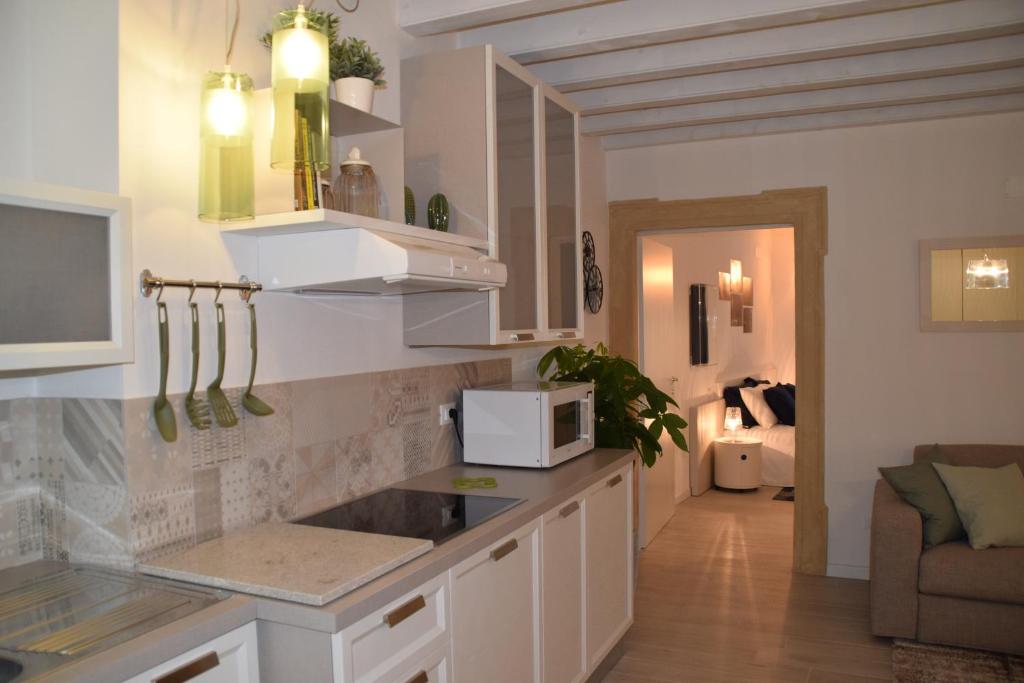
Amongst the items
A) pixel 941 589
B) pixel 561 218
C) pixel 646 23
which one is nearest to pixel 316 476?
pixel 561 218

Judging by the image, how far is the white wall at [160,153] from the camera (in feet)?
6.17

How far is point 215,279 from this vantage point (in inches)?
83.4

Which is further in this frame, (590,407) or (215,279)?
(590,407)

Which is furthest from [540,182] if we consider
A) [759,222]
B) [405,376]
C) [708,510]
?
[708,510]

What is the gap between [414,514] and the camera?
95.8 inches

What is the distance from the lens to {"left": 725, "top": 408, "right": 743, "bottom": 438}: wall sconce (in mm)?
6965

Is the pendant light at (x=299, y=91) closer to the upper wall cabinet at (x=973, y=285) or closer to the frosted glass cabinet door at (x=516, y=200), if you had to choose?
the frosted glass cabinet door at (x=516, y=200)

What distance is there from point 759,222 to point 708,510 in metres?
2.41

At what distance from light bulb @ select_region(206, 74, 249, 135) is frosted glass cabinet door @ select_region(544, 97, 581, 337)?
62.8 inches

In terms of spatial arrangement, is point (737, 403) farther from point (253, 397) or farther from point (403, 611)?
point (403, 611)

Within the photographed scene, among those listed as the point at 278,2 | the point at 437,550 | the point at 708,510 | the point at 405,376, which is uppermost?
the point at 278,2

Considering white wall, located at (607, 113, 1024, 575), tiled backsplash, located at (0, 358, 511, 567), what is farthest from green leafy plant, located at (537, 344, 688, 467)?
tiled backsplash, located at (0, 358, 511, 567)

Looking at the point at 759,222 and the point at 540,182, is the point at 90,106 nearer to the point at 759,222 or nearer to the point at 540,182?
the point at 540,182

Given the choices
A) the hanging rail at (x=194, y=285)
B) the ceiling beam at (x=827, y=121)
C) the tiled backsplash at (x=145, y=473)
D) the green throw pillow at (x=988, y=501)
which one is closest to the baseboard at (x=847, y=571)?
the green throw pillow at (x=988, y=501)
